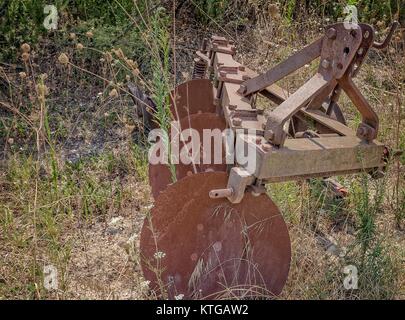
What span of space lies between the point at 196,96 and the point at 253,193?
127 centimetres

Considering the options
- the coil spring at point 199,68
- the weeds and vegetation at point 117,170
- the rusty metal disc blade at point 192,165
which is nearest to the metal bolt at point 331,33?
the weeds and vegetation at point 117,170

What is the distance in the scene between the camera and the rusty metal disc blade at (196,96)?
2.96 meters

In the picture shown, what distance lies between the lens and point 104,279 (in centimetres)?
236

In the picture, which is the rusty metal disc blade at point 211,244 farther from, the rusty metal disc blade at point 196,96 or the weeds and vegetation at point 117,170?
the rusty metal disc blade at point 196,96

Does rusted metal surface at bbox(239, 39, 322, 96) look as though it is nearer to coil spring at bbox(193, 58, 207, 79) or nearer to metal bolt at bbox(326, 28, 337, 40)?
metal bolt at bbox(326, 28, 337, 40)

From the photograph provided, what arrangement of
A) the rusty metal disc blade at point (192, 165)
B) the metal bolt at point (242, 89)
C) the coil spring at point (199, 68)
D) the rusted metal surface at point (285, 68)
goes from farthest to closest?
the coil spring at point (199, 68), the rusty metal disc blade at point (192, 165), the metal bolt at point (242, 89), the rusted metal surface at point (285, 68)

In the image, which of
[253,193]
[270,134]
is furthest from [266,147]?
[253,193]

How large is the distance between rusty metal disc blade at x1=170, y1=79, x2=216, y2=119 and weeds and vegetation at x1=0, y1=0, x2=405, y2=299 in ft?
0.44

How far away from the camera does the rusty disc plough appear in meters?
1.86

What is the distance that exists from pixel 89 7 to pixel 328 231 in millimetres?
2962

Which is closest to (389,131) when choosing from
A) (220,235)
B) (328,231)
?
(328,231)

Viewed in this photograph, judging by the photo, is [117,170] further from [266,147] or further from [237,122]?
[266,147]

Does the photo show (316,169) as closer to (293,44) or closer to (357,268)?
(357,268)
